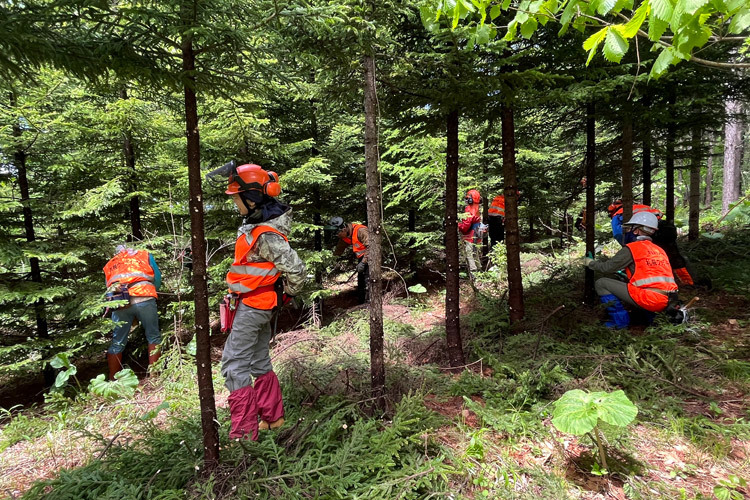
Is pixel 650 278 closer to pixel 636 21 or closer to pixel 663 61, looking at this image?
pixel 663 61

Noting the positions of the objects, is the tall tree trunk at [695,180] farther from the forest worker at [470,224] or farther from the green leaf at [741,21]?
the green leaf at [741,21]

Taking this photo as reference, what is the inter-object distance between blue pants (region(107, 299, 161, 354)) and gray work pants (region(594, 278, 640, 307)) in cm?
→ 766

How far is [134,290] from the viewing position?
593 centimetres

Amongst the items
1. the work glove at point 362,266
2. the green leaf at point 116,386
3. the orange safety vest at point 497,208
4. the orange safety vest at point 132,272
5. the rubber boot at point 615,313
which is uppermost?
the orange safety vest at point 497,208

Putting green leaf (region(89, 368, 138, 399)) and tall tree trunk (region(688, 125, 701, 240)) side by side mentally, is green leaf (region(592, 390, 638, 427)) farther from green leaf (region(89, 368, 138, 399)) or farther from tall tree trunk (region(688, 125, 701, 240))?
tall tree trunk (region(688, 125, 701, 240))

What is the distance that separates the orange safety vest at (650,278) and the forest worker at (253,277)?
5.01 meters

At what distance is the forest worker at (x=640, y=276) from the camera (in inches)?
205

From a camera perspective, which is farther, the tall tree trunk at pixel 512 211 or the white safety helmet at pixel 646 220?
the white safety helmet at pixel 646 220

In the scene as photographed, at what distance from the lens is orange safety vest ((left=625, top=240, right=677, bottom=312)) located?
17.0 ft

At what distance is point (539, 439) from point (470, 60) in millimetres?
3954

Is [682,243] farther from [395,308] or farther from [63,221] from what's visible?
[63,221]

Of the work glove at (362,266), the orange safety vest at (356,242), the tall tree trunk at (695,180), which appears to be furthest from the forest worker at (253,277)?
the tall tree trunk at (695,180)

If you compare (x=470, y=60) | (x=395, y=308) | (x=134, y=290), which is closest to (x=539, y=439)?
(x=470, y=60)

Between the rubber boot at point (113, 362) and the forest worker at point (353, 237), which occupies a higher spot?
the forest worker at point (353, 237)
